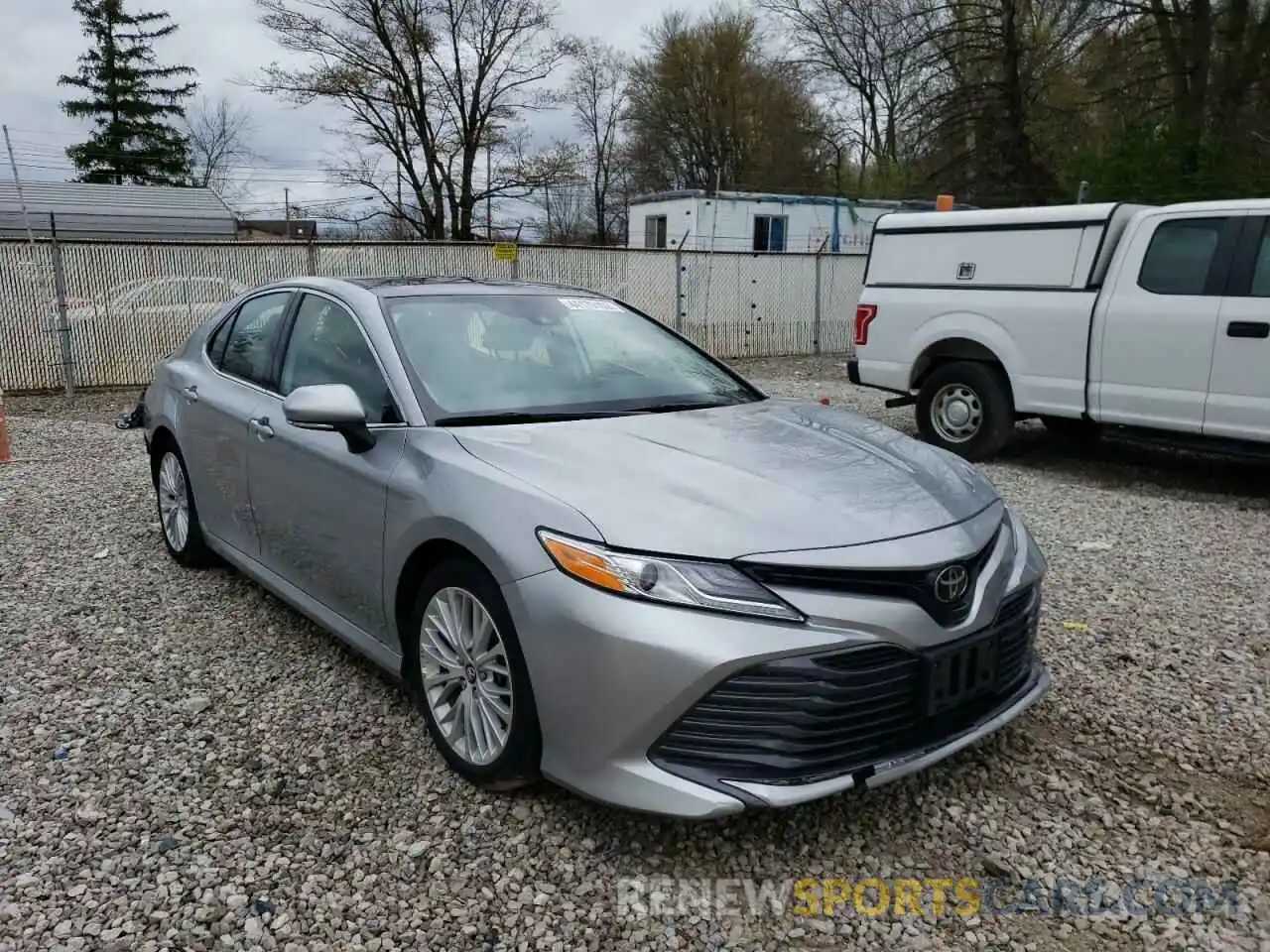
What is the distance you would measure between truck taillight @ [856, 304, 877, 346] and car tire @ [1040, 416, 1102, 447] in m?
1.67

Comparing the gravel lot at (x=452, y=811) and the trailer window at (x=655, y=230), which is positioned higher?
the trailer window at (x=655, y=230)

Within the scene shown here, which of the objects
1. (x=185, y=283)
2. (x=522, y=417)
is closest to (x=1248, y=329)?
(x=522, y=417)

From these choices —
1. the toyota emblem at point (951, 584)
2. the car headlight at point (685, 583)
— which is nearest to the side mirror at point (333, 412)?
the car headlight at point (685, 583)

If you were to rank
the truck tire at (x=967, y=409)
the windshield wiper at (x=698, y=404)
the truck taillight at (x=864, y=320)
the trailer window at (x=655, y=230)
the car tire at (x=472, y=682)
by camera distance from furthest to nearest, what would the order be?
1. the trailer window at (x=655, y=230)
2. the truck taillight at (x=864, y=320)
3. the truck tire at (x=967, y=409)
4. the windshield wiper at (x=698, y=404)
5. the car tire at (x=472, y=682)

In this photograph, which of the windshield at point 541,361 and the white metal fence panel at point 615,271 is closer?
the windshield at point 541,361

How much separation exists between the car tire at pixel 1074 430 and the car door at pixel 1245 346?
4.83ft

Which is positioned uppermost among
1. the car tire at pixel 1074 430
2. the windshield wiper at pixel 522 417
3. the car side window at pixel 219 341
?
the car side window at pixel 219 341

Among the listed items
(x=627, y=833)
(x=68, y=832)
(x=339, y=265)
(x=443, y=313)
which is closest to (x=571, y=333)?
(x=443, y=313)

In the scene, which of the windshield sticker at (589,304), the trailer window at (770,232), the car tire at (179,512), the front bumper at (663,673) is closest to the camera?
the front bumper at (663,673)

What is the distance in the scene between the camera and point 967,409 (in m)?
8.30

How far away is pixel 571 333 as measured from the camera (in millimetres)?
3924

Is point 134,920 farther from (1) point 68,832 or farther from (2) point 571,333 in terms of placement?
(2) point 571,333

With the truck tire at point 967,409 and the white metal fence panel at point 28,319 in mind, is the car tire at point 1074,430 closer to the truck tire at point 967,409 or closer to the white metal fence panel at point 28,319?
the truck tire at point 967,409

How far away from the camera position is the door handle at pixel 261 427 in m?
3.92
